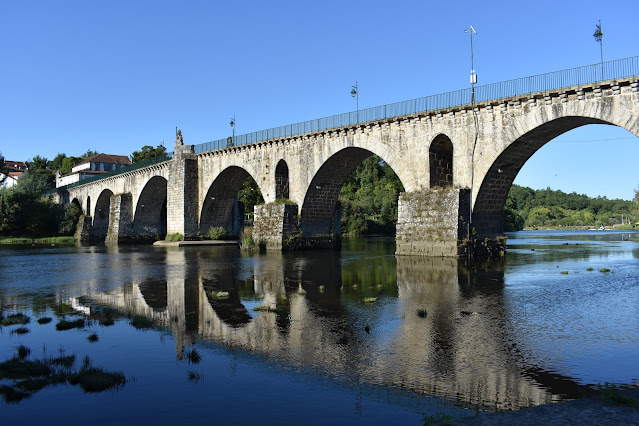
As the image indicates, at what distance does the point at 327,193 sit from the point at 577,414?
115ft

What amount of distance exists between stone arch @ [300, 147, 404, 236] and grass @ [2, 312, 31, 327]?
25.4 m

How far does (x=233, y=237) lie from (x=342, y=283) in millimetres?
36035

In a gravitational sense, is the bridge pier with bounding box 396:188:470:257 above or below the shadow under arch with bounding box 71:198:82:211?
below

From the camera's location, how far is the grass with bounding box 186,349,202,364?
936 cm

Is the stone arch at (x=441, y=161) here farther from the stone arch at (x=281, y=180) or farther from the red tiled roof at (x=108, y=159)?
the red tiled roof at (x=108, y=159)

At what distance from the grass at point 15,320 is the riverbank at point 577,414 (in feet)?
36.6

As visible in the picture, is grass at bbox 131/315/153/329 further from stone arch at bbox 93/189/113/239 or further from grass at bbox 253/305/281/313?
stone arch at bbox 93/189/113/239

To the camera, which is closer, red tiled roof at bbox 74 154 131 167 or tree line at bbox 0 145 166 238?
tree line at bbox 0 145 166 238

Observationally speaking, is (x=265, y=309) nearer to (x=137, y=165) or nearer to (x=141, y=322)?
(x=141, y=322)

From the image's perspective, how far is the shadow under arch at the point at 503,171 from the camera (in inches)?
1014

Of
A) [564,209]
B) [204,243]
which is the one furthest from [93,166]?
[564,209]

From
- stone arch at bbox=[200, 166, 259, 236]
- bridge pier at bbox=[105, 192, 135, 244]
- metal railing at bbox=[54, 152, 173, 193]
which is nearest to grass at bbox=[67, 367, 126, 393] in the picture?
stone arch at bbox=[200, 166, 259, 236]

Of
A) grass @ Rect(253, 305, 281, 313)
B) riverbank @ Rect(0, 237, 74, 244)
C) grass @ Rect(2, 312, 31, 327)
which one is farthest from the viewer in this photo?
riverbank @ Rect(0, 237, 74, 244)

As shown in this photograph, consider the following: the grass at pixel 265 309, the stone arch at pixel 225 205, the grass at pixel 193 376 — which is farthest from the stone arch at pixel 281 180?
the grass at pixel 193 376
